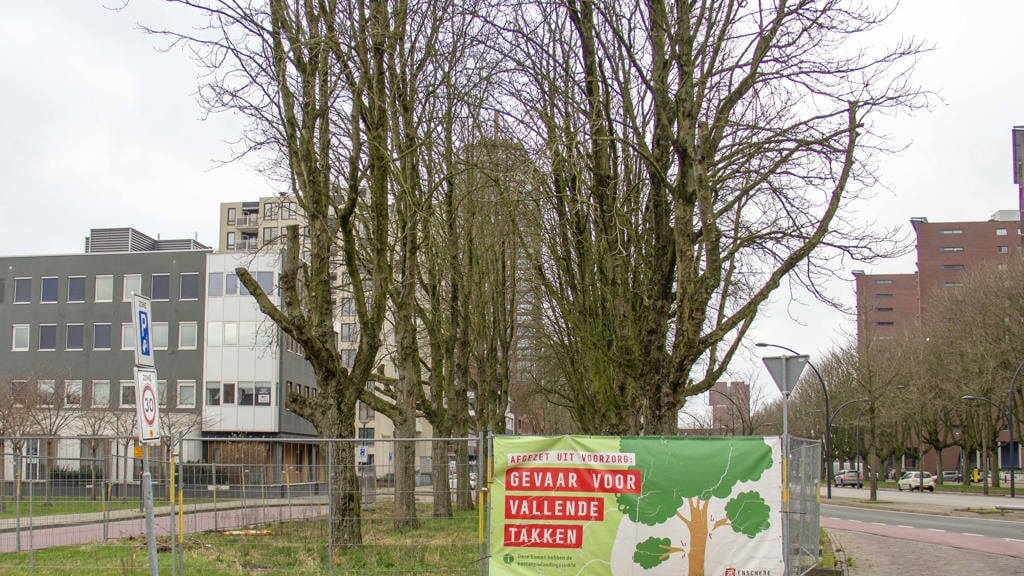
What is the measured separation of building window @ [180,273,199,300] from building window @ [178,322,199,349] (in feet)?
5.33

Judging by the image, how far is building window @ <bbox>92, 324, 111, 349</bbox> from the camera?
2288 inches

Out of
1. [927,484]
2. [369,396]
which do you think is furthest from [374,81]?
[927,484]

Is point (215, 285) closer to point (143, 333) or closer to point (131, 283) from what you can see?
point (131, 283)

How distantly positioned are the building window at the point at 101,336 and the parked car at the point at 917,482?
52.5m

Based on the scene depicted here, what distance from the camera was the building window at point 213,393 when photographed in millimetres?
58000

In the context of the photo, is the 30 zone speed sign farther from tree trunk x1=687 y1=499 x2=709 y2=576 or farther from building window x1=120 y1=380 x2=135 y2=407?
building window x1=120 y1=380 x2=135 y2=407

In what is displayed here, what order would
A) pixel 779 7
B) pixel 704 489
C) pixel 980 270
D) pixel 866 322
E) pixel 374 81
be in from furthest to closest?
pixel 980 270 < pixel 866 322 < pixel 374 81 < pixel 779 7 < pixel 704 489

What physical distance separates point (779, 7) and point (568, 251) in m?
7.93

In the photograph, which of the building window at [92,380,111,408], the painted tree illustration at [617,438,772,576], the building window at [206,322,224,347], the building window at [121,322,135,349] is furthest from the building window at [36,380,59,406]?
the painted tree illustration at [617,438,772,576]

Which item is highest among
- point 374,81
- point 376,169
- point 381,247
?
point 374,81

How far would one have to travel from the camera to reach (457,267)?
25.3 m

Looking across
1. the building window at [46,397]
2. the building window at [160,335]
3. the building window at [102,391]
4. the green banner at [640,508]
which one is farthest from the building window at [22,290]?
the green banner at [640,508]

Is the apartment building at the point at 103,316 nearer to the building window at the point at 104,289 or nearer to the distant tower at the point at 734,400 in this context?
the building window at the point at 104,289

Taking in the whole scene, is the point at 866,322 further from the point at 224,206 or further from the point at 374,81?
the point at 224,206
